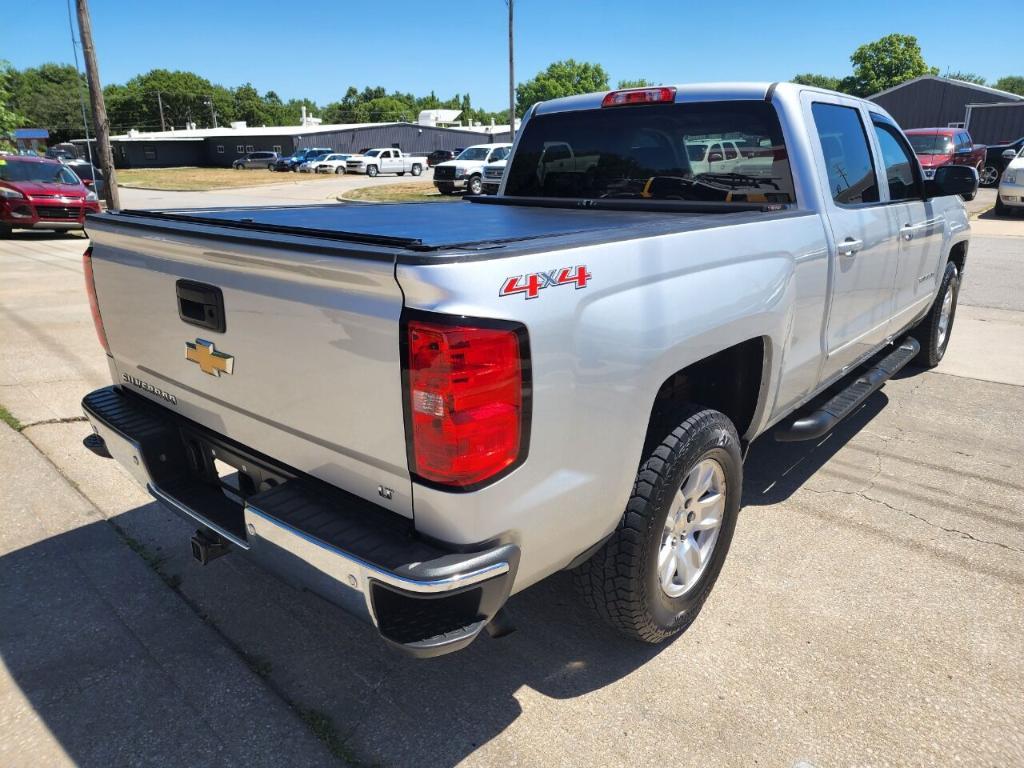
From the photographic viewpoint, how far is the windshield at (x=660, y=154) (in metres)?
3.48

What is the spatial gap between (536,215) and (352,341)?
75.4 inches

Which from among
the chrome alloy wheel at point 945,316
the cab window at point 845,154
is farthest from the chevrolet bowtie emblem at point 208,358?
the chrome alloy wheel at point 945,316

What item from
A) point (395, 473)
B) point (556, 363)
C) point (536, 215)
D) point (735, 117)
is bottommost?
point (395, 473)

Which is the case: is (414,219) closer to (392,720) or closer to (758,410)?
(758,410)

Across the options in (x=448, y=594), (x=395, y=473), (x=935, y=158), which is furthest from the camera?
(x=935, y=158)

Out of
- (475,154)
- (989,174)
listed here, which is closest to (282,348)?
(475,154)

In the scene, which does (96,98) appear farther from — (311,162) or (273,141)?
(273,141)

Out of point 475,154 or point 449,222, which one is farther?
point 475,154

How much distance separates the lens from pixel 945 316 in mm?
6145

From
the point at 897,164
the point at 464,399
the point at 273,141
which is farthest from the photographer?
the point at 273,141

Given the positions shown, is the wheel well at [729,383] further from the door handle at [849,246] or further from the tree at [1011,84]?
the tree at [1011,84]

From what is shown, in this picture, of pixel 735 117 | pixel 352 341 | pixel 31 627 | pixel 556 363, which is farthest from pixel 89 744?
pixel 735 117

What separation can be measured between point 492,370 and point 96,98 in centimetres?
1885

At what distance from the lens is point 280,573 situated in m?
2.11
